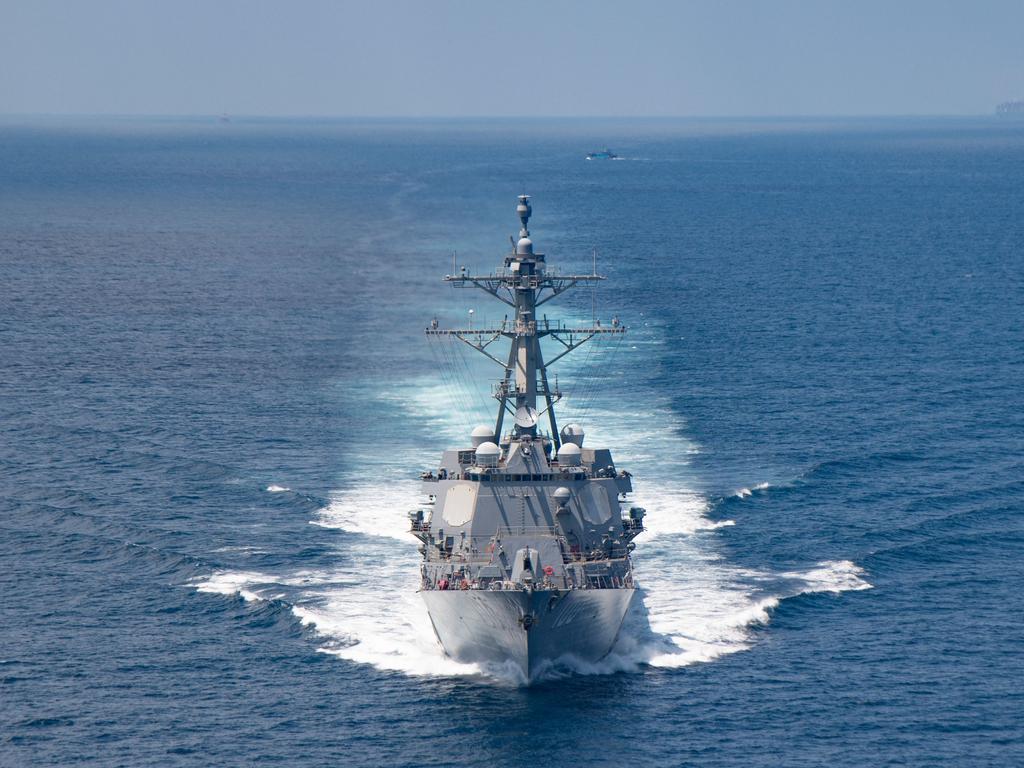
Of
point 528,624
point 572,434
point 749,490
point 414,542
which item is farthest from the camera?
point 749,490

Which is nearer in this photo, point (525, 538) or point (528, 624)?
point (528, 624)

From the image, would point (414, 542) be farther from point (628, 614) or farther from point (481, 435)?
point (628, 614)

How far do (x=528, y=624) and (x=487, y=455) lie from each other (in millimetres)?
10996

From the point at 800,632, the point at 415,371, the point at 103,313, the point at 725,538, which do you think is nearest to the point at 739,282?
the point at 415,371

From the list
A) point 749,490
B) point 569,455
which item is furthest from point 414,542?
point 749,490

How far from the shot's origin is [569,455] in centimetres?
7456

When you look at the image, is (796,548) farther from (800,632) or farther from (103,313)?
(103,313)

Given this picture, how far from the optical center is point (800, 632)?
7138 centimetres

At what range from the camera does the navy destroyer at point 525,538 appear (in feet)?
220

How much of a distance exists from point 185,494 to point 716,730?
129ft

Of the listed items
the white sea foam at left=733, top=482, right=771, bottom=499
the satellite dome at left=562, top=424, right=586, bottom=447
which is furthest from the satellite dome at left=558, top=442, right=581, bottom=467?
the white sea foam at left=733, top=482, right=771, bottom=499

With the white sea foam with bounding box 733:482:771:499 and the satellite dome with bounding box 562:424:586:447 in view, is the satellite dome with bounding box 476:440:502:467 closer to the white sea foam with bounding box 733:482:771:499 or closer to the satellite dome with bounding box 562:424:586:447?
the satellite dome with bounding box 562:424:586:447

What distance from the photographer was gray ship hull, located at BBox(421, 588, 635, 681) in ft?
218

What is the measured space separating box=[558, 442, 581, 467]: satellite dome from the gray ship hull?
843cm
